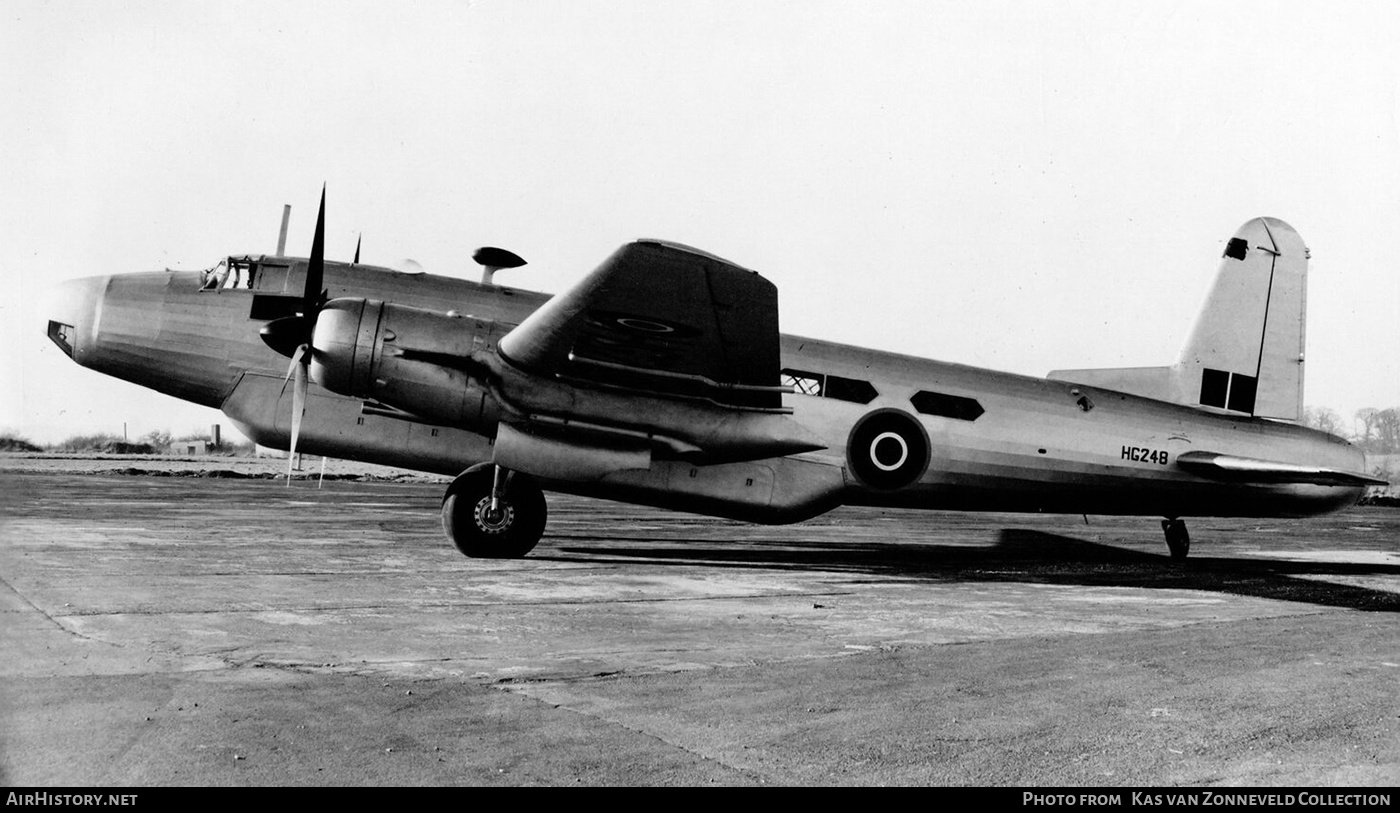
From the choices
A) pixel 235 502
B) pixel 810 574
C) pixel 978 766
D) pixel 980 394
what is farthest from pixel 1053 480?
pixel 235 502

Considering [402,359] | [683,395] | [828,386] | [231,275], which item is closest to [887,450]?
[828,386]

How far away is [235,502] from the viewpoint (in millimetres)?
19812

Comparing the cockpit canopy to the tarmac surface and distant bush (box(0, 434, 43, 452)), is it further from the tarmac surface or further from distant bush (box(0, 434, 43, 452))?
distant bush (box(0, 434, 43, 452))

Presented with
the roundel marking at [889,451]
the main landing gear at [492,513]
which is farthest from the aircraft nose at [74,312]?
the roundel marking at [889,451]

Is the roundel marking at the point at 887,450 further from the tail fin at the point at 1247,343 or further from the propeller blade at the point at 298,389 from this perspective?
the propeller blade at the point at 298,389

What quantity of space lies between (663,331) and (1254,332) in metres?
9.20

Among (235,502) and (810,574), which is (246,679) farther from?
(235,502)

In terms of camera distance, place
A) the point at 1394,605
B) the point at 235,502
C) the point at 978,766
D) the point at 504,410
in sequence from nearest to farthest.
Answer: the point at 978,766 → the point at 1394,605 → the point at 504,410 → the point at 235,502

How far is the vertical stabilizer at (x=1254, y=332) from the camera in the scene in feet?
49.7

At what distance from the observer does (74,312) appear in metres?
13.5

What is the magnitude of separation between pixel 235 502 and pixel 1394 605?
58.4 ft

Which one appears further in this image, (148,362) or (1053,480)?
(1053,480)

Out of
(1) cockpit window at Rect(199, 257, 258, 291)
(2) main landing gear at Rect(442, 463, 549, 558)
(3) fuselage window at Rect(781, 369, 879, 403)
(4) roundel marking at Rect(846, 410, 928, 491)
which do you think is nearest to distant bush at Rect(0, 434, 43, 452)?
(1) cockpit window at Rect(199, 257, 258, 291)
